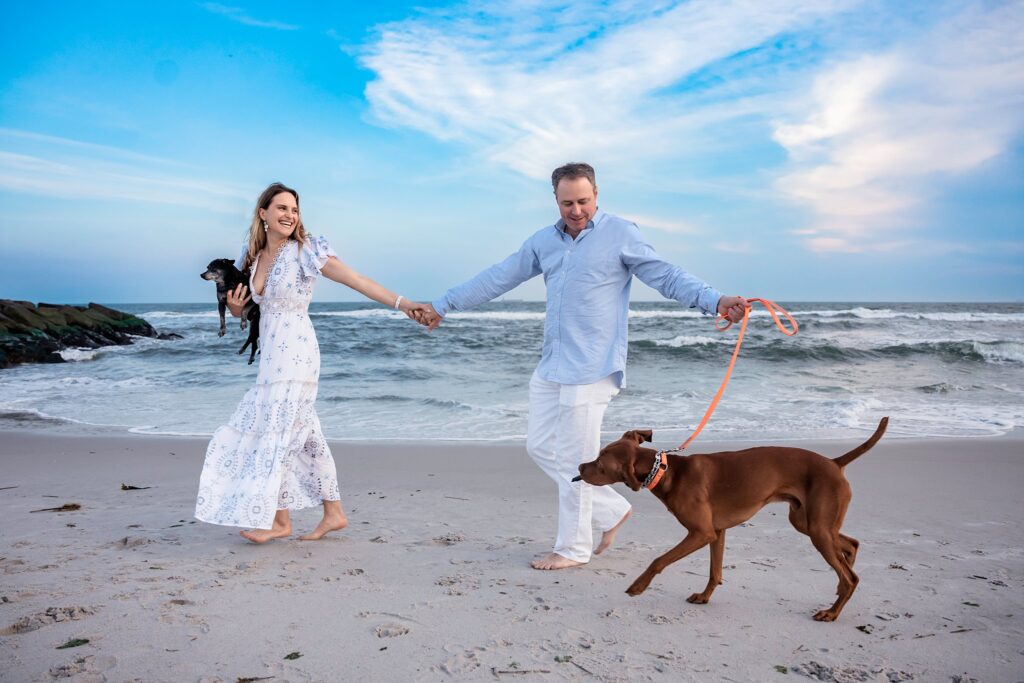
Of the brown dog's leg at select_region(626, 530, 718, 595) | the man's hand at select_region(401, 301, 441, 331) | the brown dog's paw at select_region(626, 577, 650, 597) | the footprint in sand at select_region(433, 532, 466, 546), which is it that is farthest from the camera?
the man's hand at select_region(401, 301, 441, 331)

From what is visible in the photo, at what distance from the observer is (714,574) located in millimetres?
3525

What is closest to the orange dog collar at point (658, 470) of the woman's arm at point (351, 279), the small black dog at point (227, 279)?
the woman's arm at point (351, 279)

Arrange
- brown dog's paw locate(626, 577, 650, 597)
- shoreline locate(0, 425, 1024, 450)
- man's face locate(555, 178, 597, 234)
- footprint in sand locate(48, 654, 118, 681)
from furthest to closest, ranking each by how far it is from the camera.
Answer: shoreline locate(0, 425, 1024, 450), man's face locate(555, 178, 597, 234), brown dog's paw locate(626, 577, 650, 597), footprint in sand locate(48, 654, 118, 681)

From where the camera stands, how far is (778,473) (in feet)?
10.9

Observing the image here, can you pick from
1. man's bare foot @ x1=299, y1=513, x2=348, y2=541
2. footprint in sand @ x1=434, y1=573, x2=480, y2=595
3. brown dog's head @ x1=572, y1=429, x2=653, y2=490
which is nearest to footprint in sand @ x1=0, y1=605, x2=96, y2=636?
man's bare foot @ x1=299, y1=513, x2=348, y2=541

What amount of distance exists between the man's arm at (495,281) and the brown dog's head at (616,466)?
1377mm

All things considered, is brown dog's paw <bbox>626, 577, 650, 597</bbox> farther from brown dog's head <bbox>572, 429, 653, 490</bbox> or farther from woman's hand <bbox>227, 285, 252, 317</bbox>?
woman's hand <bbox>227, 285, 252, 317</bbox>

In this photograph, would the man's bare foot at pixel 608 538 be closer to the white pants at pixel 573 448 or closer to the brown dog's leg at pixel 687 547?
the white pants at pixel 573 448

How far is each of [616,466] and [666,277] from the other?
1.13 m

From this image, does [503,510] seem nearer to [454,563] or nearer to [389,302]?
[454,563]

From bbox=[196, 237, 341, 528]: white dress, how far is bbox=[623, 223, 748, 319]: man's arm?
190cm

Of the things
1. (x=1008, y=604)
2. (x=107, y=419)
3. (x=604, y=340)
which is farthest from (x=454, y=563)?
(x=107, y=419)

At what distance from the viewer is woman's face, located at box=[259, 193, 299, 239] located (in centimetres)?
438

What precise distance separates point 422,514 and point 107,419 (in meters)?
6.70
